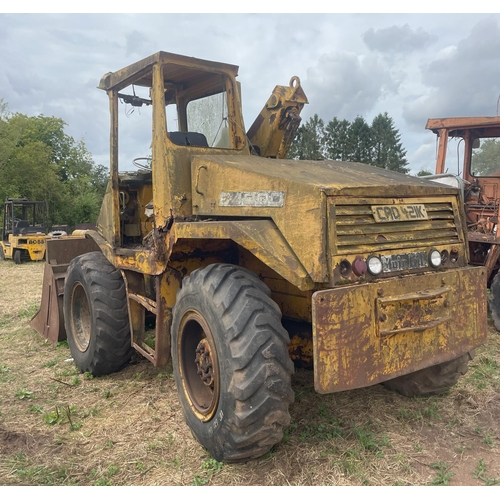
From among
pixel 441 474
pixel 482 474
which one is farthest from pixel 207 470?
pixel 482 474

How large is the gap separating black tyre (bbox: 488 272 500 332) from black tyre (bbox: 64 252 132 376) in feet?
15.4

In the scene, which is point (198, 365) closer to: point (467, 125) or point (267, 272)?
point (267, 272)

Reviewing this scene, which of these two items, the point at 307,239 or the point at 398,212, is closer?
the point at 307,239

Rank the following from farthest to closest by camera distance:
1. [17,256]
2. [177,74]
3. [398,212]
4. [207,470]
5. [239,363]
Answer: [17,256]
[177,74]
[398,212]
[207,470]
[239,363]

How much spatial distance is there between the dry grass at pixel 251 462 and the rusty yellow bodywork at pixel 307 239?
0.49 meters

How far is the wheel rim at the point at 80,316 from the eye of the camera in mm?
5469

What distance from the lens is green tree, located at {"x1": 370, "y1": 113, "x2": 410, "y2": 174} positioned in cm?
4700

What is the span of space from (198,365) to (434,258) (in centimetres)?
174

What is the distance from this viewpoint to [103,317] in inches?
188

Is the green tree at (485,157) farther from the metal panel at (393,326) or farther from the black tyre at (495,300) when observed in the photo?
the metal panel at (393,326)

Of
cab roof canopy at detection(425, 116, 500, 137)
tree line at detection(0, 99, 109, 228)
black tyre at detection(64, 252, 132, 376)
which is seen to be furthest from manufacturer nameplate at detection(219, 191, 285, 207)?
tree line at detection(0, 99, 109, 228)

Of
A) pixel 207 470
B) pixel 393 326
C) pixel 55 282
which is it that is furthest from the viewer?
pixel 55 282

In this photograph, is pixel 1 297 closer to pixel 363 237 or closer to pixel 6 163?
pixel 363 237

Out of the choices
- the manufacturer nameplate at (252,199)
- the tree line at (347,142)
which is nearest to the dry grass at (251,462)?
the manufacturer nameplate at (252,199)
